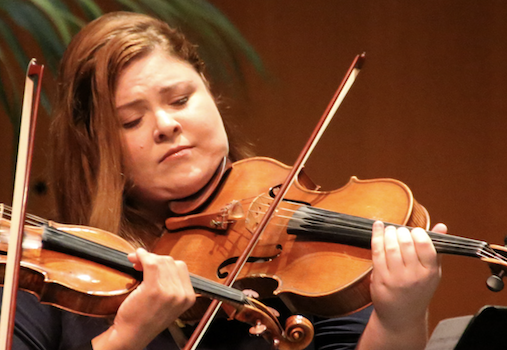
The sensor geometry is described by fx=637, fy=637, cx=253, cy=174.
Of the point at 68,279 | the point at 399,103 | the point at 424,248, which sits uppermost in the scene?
the point at 399,103

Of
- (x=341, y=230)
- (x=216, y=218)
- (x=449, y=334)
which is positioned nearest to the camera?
(x=449, y=334)

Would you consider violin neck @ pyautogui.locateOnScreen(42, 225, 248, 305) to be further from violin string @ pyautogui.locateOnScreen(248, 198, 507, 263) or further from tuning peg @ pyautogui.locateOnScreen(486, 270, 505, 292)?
tuning peg @ pyautogui.locateOnScreen(486, 270, 505, 292)

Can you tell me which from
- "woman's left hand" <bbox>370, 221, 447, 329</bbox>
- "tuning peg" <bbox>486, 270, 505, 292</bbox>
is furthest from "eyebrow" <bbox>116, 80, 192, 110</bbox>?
"tuning peg" <bbox>486, 270, 505, 292</bbox>

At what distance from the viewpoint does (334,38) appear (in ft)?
5.89

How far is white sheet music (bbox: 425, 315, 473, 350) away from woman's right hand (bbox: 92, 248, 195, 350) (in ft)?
1.00

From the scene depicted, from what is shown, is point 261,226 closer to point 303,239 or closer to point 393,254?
point 303,239

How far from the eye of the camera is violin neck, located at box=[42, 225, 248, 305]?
32.4 inches

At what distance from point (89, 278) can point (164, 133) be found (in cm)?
33

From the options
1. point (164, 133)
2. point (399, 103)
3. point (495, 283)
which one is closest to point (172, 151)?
point (164, 133)

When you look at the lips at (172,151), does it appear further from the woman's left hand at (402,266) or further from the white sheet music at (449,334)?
the white sheet music at (449,334)

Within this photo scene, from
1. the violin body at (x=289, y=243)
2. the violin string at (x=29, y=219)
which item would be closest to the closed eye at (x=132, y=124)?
the violin body at (x=289, y=243)

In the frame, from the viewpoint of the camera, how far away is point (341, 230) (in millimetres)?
900

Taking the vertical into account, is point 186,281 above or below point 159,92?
below

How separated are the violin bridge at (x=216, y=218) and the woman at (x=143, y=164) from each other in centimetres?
6
